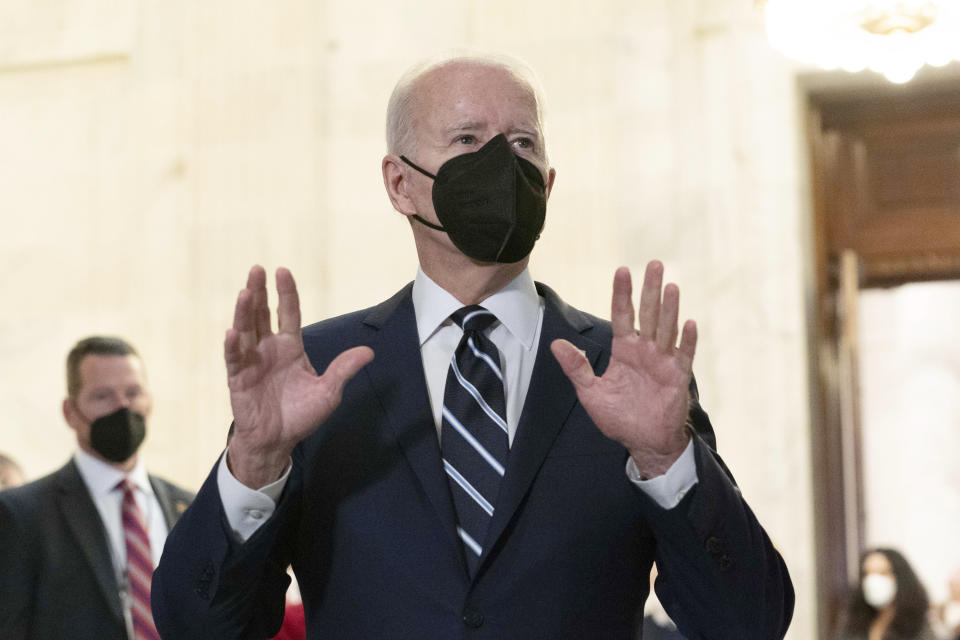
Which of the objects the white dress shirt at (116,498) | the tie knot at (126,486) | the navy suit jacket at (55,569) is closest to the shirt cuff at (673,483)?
the navy suit jacket at (55,569)

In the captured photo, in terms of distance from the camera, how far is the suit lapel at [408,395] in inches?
85.8

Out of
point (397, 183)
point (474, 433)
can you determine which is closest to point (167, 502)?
point (397, 183)

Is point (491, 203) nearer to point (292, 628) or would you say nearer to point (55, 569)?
point (292, 628)

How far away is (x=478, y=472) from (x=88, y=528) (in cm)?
309

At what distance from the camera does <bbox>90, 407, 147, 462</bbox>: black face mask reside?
16.8 feet

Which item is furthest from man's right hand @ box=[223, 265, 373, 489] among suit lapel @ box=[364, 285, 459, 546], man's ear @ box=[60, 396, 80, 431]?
man's ear @ box=[60, 396, 80, 431]

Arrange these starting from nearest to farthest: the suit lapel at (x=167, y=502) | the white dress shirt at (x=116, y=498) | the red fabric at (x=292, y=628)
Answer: the red fabric at (x=292, y=628), the white dress shirt at (x=116, y=498), the suit lapel at (x=167, y=502)

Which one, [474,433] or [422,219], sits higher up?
[422,219]

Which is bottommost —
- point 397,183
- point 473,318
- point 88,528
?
point 88,528

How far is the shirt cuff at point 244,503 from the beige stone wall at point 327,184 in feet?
14.6

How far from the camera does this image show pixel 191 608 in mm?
2113

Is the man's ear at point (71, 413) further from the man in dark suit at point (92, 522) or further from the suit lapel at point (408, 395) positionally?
the suit lapel at point (408, 395)

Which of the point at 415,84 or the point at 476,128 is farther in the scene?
the point at 415,84

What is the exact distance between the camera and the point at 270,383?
2104 mm
